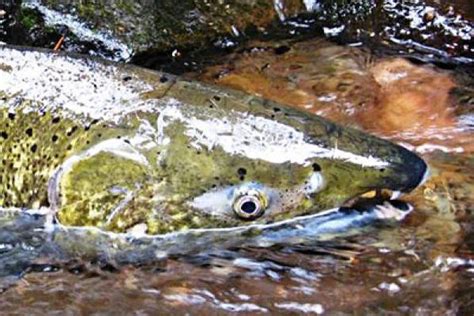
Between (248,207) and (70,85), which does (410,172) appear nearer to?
(248,207)

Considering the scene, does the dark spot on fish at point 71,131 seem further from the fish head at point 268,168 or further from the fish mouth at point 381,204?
the fish mouth at point 381,204

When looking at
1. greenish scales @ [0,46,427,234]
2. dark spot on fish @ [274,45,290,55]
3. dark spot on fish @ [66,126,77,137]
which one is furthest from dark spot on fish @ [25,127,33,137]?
dark spot on fish @ [274,45,290,55]

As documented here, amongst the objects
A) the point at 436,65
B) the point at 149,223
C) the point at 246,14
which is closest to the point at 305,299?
the point at 149,223

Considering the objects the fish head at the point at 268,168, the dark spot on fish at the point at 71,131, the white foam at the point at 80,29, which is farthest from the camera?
the white foam at the point at 80,29

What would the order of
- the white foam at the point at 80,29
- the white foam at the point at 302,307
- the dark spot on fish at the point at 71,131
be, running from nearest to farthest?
the white foam at the point at 302,307
the dark spot on fish at the point at 71,131
the white foam at the point at 80,29

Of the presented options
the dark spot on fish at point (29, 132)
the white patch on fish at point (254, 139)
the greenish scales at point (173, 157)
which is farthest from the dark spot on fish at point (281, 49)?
the dark spot on fish at point (29, 132)

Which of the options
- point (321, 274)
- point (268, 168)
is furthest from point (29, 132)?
point (321, 274)

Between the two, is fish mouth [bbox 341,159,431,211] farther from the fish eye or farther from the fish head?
the fish eye
